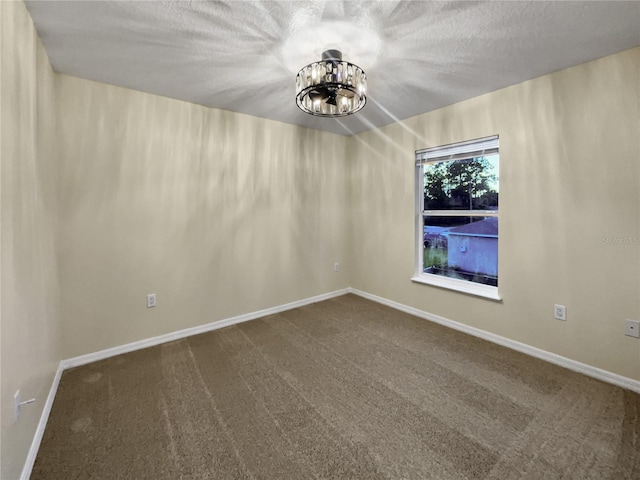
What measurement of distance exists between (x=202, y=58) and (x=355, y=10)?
1.13 meters

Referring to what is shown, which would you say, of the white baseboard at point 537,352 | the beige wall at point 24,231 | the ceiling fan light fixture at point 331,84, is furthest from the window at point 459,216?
the beige wall at point 24,231

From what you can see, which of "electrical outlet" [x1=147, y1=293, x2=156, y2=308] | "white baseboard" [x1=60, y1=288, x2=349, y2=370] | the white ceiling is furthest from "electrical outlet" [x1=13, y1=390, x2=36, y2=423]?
the white ceiling

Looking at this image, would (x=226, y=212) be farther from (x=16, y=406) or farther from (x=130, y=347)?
(x=16, y=406)

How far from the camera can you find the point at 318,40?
1.78 meters

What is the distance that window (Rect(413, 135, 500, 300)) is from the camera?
280 cm

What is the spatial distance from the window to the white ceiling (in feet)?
2.35

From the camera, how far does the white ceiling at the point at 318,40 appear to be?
1508mm

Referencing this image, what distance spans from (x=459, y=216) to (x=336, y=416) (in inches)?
94.4

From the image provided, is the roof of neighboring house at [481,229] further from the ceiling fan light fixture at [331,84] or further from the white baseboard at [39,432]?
the white baseboard at [39,432]

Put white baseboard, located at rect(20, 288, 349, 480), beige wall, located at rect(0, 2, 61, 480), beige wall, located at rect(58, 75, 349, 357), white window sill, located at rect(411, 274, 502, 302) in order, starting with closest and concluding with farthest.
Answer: beige wall, located at rect(0, 2, 61, 480) < white baseboard, located at rect(20, 288, 349, 480) < beige wall, located at rect(58, 75, 349, 357) < white window sill, located at rect(411, 274, 502, 302)

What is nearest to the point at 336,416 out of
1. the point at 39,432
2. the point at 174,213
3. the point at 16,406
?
the point at 16,406

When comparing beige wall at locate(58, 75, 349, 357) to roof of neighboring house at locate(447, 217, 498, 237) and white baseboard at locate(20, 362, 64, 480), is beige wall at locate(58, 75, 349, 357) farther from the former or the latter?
roof of neighboring house at locate(447, 217, 498, 237)

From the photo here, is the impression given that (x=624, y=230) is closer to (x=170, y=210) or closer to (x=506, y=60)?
(x=506, y=60)

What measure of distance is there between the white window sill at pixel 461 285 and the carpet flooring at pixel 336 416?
0.48 meters
